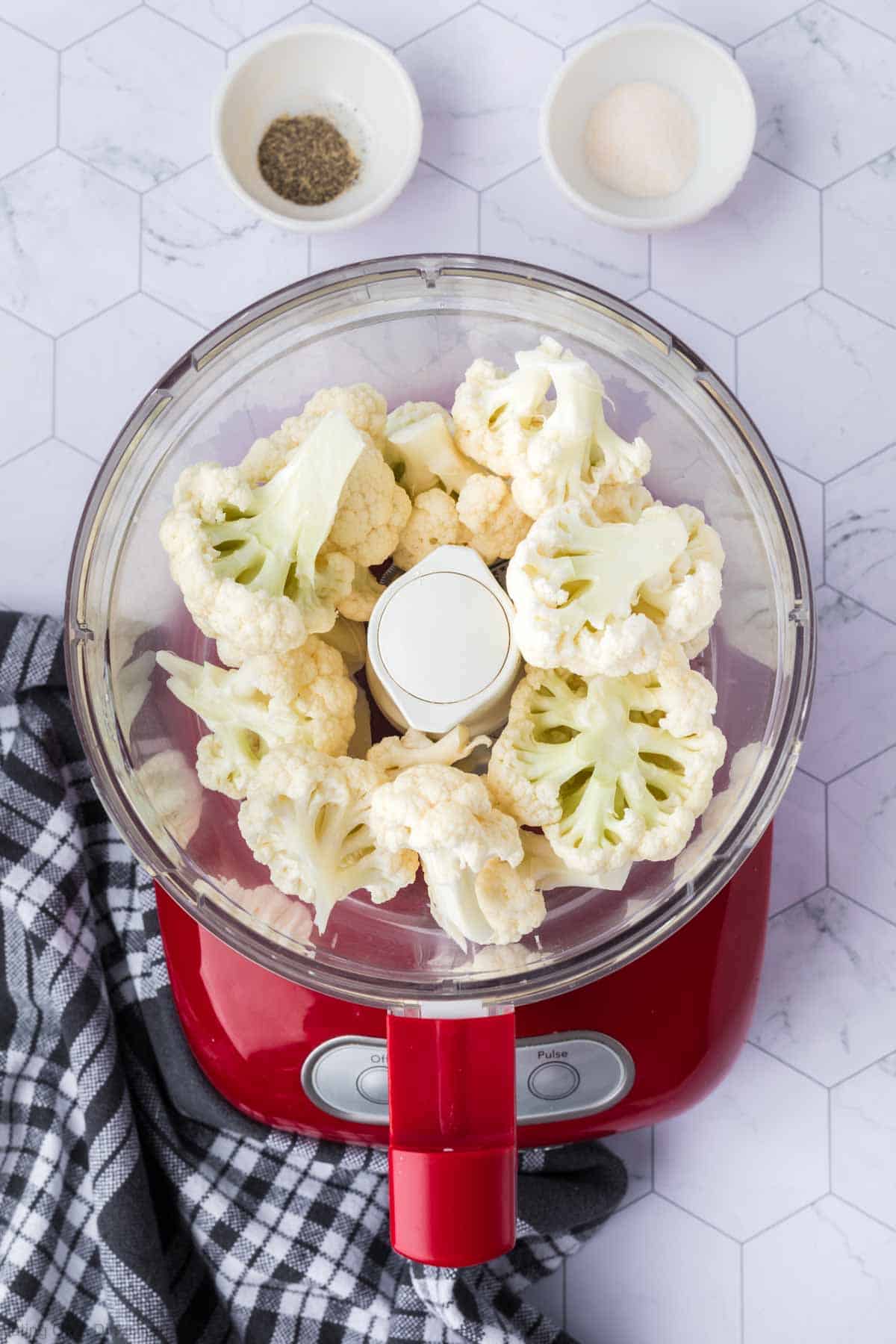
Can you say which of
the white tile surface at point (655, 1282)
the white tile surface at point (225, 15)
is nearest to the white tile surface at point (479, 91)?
the white tile surface at point (225, 15)

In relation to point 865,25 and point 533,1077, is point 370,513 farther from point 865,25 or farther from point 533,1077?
point 865,25

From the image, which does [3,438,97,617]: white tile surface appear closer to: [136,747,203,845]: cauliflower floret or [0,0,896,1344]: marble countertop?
[0,0,896,1344]: marble countertop

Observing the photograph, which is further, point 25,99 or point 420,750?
point 25,99

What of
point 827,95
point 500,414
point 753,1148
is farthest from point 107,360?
point 753,1148

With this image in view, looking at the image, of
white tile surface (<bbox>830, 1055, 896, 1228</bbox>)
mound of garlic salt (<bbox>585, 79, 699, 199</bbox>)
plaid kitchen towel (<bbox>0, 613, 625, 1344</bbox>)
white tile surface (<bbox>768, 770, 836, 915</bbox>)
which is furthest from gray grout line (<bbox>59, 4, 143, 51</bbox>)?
white tile surface (<bbox>830, 1055, 896, 1228</bbox>)

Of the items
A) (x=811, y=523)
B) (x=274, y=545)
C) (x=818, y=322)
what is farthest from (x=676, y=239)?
(x=274, y=545)

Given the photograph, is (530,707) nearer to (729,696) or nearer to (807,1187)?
(729,696)

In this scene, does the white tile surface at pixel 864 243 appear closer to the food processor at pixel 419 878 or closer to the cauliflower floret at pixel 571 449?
the food processor at pixel 419 878
